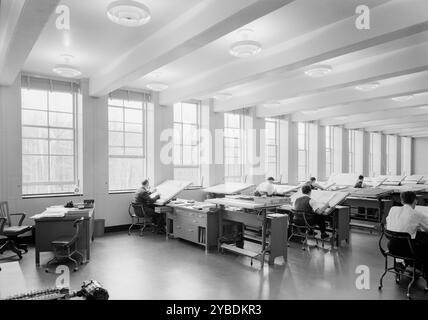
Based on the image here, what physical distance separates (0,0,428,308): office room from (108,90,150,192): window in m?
0.04

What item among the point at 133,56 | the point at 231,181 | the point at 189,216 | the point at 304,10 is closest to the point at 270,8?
the point at 304,10

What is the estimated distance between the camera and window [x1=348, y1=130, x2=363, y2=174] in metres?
15.9

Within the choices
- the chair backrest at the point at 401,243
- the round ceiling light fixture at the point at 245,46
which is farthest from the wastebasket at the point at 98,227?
the chair backrest at the point at 401,243

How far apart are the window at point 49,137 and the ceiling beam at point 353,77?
15.0 feet

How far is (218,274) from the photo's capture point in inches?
189

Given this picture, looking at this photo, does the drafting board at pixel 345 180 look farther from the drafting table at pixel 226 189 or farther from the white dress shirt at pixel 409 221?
the white dress shirt at pixel 409 221

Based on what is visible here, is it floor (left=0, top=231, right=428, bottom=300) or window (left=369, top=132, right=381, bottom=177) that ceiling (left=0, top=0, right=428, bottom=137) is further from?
window (left=369, top=132, right=381, bottom=177)

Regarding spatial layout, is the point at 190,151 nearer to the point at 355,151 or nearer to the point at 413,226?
the point at 413,226

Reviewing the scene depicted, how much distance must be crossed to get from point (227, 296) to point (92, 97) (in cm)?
593

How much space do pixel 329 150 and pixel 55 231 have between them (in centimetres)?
1209

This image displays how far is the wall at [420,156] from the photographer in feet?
67.6

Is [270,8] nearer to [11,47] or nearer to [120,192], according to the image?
[11,47]

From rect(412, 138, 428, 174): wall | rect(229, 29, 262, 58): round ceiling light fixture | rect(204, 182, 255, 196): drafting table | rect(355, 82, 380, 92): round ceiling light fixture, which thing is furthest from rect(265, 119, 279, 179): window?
rect(412, 138, 428, 174): wall

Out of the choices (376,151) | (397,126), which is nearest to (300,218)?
(397,126)
